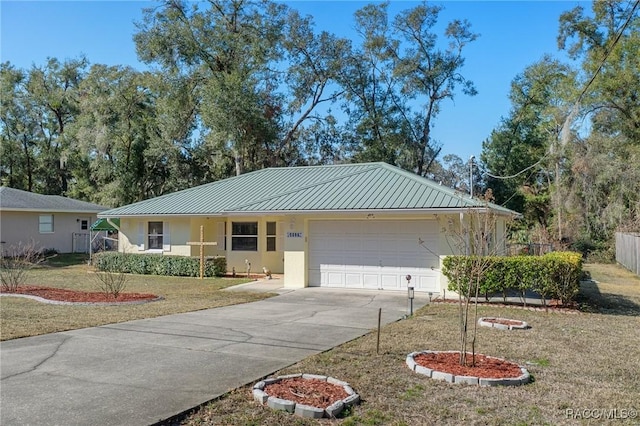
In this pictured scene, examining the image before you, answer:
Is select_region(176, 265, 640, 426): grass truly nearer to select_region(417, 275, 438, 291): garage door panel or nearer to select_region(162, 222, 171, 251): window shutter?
select_region(417, 275, 438, 291): garage door panel

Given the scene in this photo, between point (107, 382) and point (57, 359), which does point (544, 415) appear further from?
point (57, 359)

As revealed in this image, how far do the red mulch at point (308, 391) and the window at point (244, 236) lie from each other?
15.1 meters

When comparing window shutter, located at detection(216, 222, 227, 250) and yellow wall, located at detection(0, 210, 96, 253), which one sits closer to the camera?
window shutter, located at detection(216, 222, 227, 250)

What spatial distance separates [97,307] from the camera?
12.0 m

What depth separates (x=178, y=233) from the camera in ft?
71.0

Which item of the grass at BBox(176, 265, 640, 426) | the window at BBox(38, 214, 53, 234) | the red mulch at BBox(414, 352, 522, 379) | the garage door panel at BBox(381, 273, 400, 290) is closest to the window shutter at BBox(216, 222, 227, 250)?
the garage door panel at BBox(381, 273, 400, 290)

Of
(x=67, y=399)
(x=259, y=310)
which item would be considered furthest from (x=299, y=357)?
(x=259, y=310)

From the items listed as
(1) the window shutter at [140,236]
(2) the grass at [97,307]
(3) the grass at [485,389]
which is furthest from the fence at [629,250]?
(1) the window shutter at [140,236]

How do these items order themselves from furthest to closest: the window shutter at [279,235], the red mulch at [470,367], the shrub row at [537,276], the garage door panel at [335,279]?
1. the window shutter at [279,235]
2. the garage door panel at [335,279]
3. the shrub row at [537,276]
4. the red mulch at [470,367]

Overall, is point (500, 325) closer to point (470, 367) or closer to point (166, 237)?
point (470, 367)

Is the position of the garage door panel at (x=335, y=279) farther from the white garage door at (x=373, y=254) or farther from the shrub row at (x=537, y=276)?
the shrub row at (x=537, y=276)

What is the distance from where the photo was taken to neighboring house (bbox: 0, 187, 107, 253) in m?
27.7

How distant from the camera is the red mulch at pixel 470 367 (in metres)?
6.18

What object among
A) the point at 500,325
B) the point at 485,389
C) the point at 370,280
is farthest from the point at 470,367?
the point at 370,280
